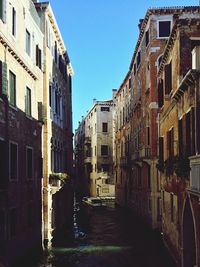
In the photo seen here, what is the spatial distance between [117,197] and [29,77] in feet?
97.1

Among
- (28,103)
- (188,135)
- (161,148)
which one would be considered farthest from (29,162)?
(188,135)

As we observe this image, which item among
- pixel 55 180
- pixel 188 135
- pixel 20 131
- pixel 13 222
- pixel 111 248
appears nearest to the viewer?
pixel 188 135

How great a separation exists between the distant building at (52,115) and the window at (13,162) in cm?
521

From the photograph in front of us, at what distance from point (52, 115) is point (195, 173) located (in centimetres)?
1399

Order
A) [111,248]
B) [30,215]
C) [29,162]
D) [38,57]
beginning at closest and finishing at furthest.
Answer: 1. [30,215]
2. [29,162]
3. [38,57]
4. [111,248]

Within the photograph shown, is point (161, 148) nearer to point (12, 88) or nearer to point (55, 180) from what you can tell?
point (55, 180)

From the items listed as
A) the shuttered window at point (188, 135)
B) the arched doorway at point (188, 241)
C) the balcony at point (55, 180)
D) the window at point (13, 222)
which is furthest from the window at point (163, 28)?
the arched doorway at point (188, 241)

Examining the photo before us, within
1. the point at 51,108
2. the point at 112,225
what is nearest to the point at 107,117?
the point at 112,225

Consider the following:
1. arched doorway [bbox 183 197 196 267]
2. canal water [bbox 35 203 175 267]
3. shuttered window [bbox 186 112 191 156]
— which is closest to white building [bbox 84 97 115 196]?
canal water [bbox 35 203 175 267]

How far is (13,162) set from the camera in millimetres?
16156

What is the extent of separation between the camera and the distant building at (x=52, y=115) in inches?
857

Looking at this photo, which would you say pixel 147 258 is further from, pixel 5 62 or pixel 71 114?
pixel 71 114

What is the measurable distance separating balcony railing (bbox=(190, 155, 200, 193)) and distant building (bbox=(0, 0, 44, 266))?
20.0 feet

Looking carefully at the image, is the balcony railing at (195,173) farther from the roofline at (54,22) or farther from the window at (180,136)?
the roofline at (54,22)
